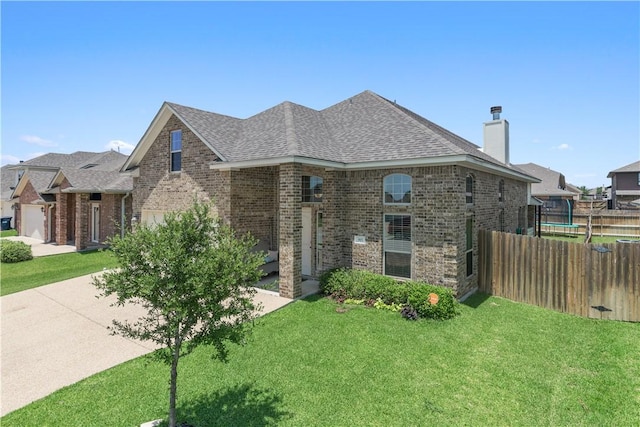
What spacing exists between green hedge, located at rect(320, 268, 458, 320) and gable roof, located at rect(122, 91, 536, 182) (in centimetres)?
353

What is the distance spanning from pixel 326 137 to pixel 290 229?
4506 millimetres

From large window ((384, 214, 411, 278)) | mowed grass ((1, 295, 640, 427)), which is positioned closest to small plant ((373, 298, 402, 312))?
mowed grass ((1, 295, 640, 427))

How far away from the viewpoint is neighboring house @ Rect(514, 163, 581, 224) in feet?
94.0

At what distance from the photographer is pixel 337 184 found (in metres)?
11.5

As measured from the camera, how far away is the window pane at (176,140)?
44.5 ft

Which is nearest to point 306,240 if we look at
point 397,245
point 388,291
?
point 397,245

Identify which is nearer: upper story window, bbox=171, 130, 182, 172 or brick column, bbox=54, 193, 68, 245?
upper story window, bbox=171, 130, 182, 172

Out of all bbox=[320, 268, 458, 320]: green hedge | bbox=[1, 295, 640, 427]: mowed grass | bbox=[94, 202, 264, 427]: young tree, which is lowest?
bbox=[1, 295, 640, 427]: mowed grass

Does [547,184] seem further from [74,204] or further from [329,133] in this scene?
[74,204]

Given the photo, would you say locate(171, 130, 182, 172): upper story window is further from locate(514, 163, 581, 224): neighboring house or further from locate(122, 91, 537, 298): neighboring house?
locate(514, 163, 581, 224): neighboring house

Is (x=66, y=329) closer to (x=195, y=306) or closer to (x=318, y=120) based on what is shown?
(x=195, y=306)

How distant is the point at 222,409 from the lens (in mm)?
5000

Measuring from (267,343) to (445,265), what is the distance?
217 inches

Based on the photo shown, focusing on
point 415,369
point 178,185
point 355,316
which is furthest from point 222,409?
point 178,185
